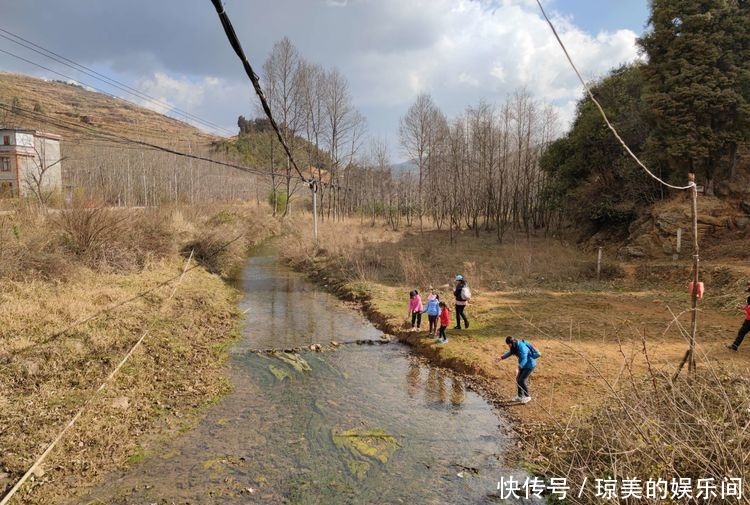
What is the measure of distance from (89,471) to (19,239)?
33.6 ft

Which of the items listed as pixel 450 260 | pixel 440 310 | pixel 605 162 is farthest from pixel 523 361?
pixel 605 162

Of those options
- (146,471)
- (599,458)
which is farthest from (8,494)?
(599,458)

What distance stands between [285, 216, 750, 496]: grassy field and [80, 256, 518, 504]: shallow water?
0.96 m

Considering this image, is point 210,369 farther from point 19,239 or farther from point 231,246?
point 231,246

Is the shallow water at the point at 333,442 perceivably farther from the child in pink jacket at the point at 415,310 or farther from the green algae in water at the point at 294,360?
the child in pink jacket at the point at 415,310

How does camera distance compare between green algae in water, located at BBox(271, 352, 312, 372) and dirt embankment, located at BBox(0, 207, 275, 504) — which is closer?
dirt embankment, located at BBox(0, 207, 275, 504)

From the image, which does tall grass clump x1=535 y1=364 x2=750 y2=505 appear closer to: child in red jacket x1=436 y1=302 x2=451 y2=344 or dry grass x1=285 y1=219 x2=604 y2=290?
child in red jacket x1=436 y1=302 x2=451 y2=344

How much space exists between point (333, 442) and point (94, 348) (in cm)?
586

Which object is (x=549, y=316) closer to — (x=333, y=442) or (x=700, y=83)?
(x=333, y=442)

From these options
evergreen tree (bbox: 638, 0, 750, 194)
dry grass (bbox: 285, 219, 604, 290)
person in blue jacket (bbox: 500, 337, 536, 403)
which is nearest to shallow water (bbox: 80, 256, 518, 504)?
person in blue jacket (bbox: 500, 337, 536, 403)

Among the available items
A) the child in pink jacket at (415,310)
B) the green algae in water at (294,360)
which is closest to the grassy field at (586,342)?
the child in pink jacket at (415,310)

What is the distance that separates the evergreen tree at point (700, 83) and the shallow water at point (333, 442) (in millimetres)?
17000

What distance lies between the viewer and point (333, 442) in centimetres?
779

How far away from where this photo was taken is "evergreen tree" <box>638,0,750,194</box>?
1878cm
